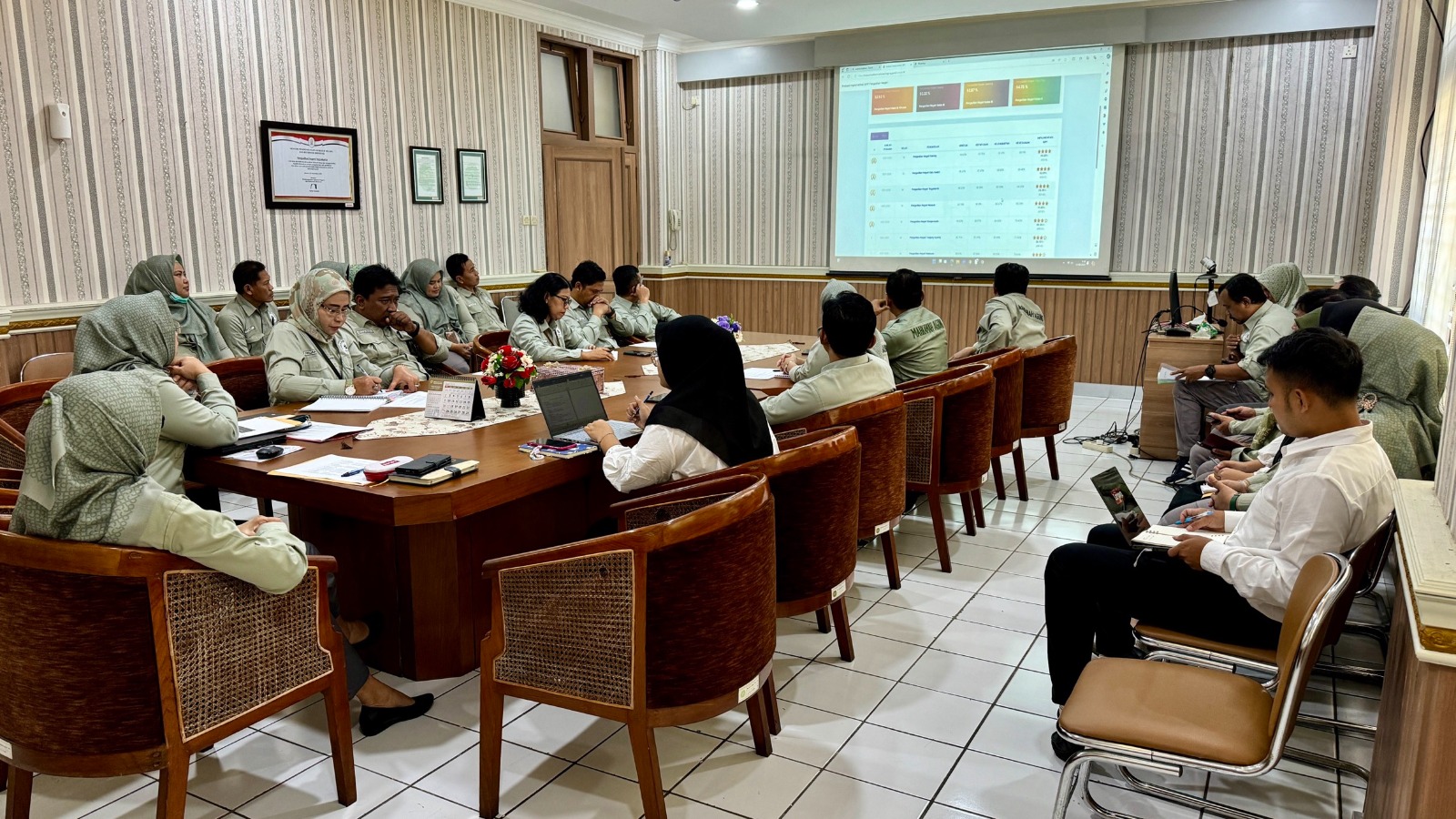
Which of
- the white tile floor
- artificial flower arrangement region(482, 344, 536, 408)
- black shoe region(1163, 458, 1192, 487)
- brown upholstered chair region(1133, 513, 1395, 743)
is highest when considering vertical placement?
artificial flower arrangement region(482, 344, 536, 408)

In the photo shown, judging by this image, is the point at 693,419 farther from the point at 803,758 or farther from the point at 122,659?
the point at 122,659

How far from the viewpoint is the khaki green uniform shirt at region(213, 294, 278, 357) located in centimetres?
561

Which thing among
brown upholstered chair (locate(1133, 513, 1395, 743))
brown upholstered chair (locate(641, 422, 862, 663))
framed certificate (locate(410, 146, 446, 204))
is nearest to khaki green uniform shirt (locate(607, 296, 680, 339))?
framed certificate (locate(410, 146, 446, 204))

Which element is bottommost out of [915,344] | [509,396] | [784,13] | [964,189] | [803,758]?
[803,758]

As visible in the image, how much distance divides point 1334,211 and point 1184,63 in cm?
160

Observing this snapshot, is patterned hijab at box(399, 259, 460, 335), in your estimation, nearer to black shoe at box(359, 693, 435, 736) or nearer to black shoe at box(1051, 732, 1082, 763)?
black shoe at box(359, 693, 435, 736)

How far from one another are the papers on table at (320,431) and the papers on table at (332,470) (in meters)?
0.29

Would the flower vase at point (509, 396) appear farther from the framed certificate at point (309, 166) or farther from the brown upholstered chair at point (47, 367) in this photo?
the framed certificate at point (309, 166)

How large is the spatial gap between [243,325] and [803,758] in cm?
456

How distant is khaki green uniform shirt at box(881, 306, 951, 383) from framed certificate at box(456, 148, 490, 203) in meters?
4.20

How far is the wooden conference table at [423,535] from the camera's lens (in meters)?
2.76

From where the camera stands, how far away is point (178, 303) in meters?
5.30

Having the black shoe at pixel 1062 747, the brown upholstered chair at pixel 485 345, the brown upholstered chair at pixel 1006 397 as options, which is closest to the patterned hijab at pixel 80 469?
the black shoe at pixel 1062 747

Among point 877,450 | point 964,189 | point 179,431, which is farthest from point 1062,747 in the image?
point 964,189
